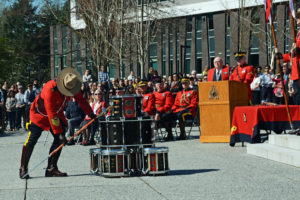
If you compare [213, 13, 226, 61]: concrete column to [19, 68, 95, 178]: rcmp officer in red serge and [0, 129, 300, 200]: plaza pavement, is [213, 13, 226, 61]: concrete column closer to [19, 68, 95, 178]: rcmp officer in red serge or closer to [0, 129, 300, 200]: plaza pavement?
[0, 129, 300, 200]: plaza pavement

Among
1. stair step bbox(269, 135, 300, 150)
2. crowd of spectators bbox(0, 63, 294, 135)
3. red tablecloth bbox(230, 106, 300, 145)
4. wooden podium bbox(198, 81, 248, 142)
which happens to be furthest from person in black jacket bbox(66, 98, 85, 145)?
stair step bbox(269, 135, 300, 150)

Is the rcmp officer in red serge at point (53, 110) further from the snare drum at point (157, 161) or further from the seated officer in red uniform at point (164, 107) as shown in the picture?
the seated officer in red uniform at point (164, 107)

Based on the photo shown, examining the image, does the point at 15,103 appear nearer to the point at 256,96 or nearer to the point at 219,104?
the point at 256,96

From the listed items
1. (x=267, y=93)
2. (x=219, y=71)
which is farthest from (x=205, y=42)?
(x=219, y=71)

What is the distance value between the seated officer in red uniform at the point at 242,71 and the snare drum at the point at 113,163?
19.0 ft

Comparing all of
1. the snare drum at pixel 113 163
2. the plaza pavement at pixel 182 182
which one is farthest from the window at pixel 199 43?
the snare drum at pixel 113 163

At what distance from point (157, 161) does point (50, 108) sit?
6.05ft

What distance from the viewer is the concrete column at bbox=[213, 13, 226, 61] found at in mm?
47000

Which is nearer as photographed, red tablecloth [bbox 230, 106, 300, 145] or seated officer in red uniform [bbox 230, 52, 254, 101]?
red tablecloth [bbox 230, 106, 300, 145]

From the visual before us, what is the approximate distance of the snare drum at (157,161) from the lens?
31.8ft

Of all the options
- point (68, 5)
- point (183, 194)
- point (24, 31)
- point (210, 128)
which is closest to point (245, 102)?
point (210, 128)

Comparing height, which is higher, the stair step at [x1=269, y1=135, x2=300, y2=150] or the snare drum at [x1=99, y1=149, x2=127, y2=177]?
the stair step at [x1=269, y1=135, x2=300, y2=150]

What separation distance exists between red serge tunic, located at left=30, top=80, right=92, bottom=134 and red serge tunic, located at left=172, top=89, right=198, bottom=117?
7020 mm

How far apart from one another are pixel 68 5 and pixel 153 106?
3105 cm
